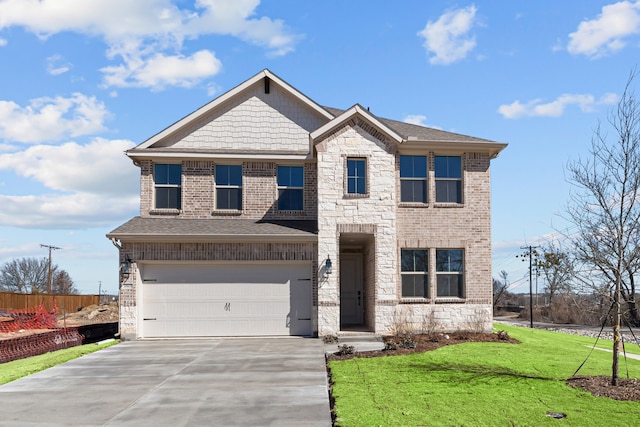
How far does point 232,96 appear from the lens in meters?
21.7

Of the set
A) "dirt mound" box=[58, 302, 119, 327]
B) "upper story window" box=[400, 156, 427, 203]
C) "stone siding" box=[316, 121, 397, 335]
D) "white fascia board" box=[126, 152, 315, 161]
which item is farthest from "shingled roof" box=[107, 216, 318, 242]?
"dirt mound" box=[58, 302, 119, 327]

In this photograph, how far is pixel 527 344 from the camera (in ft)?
58.1

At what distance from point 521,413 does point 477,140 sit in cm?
1239

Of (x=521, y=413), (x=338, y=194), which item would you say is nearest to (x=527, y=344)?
(x=338, y=194)

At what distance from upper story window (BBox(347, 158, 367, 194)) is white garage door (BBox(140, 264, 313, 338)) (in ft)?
9.68

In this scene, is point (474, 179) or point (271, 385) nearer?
point (271, 385)

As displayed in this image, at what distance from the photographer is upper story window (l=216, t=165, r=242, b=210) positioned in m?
21.0

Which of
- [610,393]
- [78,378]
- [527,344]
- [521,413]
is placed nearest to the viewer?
[521,413]

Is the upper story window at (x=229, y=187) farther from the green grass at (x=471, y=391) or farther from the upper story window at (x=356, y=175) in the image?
the green grass at (x=471, y=391)

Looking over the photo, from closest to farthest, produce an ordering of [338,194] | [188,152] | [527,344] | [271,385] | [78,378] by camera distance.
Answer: [271,385]
[78,378]
[527,344]
[338,194]
[188,152]

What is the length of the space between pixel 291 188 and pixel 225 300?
14.6ft

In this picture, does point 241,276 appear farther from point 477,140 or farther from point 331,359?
point 477,140

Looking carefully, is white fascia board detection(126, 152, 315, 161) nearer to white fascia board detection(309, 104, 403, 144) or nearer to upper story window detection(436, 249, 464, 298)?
white fascia board detection(309, 104, 403, 144)

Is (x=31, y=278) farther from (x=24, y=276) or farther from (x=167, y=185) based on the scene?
(x=167, y=185)
